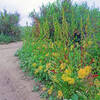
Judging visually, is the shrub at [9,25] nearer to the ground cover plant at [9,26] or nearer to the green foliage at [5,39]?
the ground cover plant at [9,26]

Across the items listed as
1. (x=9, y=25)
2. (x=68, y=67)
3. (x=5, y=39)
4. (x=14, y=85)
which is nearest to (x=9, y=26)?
(x=9, y=25)

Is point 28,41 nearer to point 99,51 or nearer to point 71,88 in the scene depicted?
point 99,51

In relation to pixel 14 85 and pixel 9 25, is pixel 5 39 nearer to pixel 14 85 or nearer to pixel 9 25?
pixel 9 25

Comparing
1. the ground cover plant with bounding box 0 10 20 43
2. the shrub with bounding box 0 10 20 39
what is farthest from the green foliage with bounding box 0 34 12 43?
the shrub with bounding box 0 10 20 39

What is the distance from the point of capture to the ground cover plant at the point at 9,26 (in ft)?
38.1

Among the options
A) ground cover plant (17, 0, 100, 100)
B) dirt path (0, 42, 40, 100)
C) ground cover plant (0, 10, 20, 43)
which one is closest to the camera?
ground cover plant (17, 0, 100, 100)

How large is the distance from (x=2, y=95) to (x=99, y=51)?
231 cm

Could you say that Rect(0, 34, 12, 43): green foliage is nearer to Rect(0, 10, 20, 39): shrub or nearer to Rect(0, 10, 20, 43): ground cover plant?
Rect(0, 10, 20, 43): ground cover plant

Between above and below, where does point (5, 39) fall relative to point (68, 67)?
above

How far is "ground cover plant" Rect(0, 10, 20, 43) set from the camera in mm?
11620

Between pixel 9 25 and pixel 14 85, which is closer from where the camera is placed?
pixel 14 85

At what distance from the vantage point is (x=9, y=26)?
39.0ft

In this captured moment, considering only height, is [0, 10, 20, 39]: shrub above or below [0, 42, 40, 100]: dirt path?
above

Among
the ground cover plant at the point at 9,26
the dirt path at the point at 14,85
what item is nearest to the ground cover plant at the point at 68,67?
the dirt path at the point at 14,85
